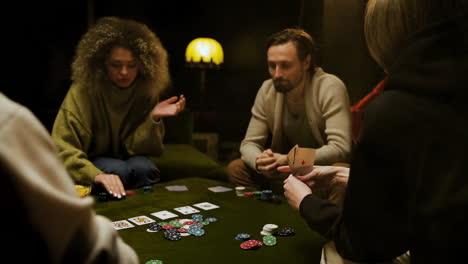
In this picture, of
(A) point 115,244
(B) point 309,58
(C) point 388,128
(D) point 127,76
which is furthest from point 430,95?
(D) point 127,76

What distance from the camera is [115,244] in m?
0.64

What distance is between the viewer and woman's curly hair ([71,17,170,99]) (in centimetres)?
293

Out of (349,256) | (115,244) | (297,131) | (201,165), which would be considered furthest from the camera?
(201,165)

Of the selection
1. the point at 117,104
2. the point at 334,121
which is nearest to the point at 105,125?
the point at 117,104

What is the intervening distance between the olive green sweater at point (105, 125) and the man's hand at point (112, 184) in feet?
0.82

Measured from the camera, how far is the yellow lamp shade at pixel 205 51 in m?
4.79

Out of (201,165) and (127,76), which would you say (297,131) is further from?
(127,76)

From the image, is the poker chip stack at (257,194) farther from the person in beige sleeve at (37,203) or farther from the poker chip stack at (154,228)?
the person in beige sleeve at (37,203)

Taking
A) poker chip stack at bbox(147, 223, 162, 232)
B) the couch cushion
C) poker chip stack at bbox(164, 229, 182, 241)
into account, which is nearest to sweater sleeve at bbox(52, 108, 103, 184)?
the couch cushion

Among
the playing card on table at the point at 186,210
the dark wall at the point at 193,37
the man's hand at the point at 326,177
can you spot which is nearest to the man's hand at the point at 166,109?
the playing card on table at the point at 186,210

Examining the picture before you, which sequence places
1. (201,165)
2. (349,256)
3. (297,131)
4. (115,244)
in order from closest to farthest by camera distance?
(115,244), (349,256), (297,131), (201,165)

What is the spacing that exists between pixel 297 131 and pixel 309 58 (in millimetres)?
537

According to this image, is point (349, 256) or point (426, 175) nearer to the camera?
point (426, 175)

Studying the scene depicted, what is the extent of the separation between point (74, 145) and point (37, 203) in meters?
2.49
